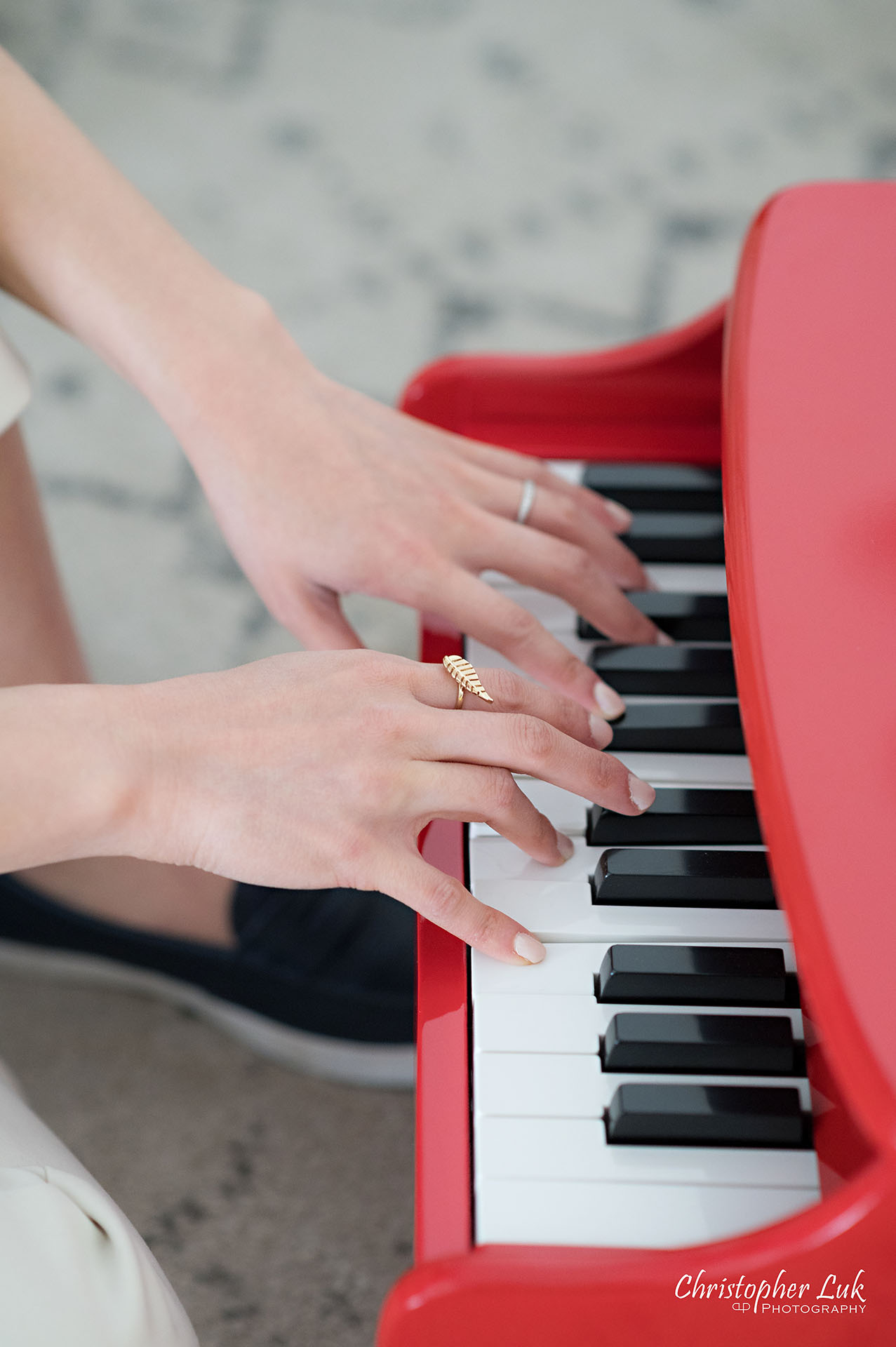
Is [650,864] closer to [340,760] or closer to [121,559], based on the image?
[340,760]

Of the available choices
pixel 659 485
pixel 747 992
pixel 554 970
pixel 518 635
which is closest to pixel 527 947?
pixel 554 970

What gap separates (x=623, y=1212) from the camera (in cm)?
60

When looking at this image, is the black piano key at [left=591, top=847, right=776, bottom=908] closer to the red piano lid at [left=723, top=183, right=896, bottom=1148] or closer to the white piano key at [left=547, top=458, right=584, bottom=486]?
the red piano lid at [left=723, top=183, right=896, bottom=1148]

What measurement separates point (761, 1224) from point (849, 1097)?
0.14m

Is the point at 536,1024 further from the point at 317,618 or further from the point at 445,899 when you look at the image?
the point at 317,618

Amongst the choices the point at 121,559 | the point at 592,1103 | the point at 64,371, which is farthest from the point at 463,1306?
the point at 64,371

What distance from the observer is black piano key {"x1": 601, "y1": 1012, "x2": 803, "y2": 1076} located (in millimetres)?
640

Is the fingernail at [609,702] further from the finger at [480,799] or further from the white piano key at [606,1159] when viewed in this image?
the white piano key at [606,1159]

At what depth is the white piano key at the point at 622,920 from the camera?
27.3 inches

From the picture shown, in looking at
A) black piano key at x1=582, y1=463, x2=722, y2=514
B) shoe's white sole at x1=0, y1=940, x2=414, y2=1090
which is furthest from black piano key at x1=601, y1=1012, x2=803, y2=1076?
shoe's white sole at x1=0, y1=940, x2=414, y2=1090

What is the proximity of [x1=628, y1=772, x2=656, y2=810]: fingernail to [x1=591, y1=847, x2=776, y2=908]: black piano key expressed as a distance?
0.03 meters

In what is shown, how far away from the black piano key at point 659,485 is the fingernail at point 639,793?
0.99ft

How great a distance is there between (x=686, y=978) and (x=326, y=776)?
237 millimetres

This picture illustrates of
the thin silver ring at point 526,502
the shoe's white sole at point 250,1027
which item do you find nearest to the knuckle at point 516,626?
the thin silver ring at point 526,502
